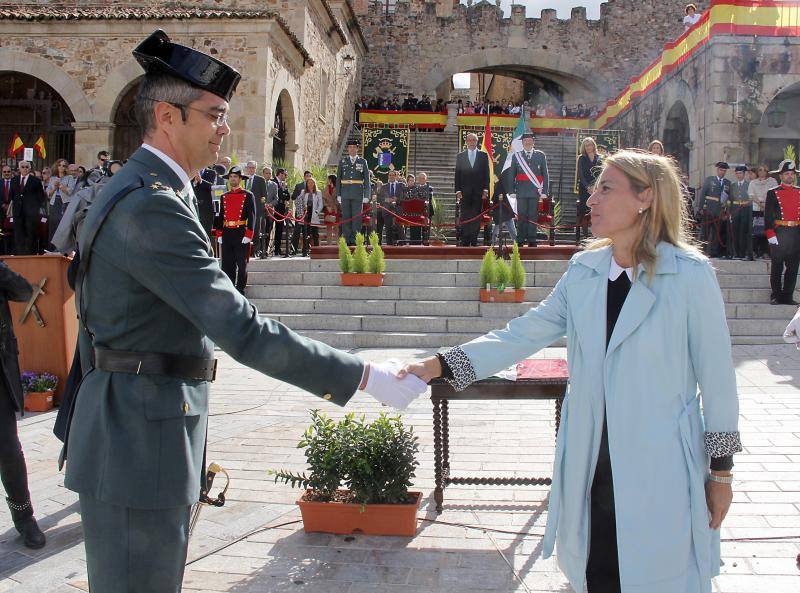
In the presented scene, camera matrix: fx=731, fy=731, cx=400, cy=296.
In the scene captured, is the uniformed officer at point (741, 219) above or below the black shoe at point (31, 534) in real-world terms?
above

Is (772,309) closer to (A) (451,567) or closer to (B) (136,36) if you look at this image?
(A) (451,567)

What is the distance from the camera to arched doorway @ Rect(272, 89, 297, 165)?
19.1m

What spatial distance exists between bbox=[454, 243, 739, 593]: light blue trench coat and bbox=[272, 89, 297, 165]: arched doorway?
1700cm

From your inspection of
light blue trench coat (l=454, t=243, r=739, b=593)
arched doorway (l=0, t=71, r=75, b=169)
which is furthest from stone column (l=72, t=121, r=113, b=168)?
light blue trench coat (l=454, t=243, r=739, b=593)

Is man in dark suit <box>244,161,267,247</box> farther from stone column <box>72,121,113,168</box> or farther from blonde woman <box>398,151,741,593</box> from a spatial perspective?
blonde woman <box>398,151,741,593</box>

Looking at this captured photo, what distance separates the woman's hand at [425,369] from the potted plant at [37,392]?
16.9ft

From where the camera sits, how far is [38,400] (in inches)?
262

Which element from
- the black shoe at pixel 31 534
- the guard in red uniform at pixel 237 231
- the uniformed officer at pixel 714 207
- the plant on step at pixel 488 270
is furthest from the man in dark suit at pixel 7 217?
the uniformed officer at pixel 714 207

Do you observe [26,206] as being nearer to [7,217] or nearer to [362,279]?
[7,217]

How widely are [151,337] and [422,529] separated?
236cm

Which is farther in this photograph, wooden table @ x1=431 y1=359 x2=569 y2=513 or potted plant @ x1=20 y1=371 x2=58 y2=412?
potted plant @ x1=20 y1=371 x2=58 y2=412

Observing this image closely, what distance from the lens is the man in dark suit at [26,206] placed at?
13.5 metres

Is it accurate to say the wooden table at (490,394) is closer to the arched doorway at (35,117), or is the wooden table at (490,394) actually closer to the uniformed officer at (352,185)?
the uniformed officer at (352,185)

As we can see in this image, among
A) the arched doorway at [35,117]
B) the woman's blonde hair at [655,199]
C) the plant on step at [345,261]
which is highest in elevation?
the arched doorway at [35,117]
